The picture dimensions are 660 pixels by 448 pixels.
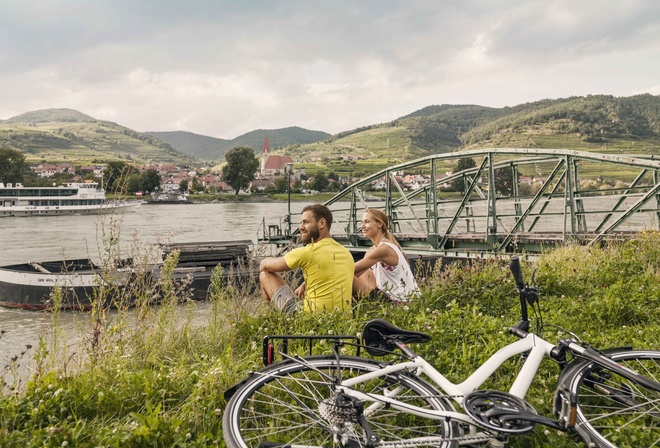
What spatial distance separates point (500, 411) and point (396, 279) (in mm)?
3349

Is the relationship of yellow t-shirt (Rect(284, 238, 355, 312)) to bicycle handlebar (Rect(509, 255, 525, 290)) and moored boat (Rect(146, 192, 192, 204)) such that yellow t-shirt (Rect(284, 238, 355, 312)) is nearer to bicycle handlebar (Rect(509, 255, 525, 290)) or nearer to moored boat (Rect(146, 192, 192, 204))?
bicycle handlebar (Rect(509, 255, 525, 290))

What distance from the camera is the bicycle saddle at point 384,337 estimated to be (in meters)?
2.22

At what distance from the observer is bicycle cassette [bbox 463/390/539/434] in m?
1.81

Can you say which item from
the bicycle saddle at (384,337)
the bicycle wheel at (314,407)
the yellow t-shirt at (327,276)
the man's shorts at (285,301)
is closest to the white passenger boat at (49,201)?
the man's shorts at (285,301)

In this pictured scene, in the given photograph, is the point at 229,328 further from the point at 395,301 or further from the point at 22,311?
the point at 22,311

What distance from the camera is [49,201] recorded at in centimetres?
5712

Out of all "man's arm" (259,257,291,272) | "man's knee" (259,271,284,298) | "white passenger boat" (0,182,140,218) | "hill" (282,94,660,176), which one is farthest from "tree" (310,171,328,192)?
"man's arm" (259,257,291,272)

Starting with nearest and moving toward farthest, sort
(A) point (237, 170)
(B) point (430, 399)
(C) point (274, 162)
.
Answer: (B) point (430, 399)
(A) point (237, 170)
(C) point (274, 162)

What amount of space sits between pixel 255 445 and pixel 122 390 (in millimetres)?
1281

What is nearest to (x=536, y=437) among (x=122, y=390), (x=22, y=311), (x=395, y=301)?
(x=122, y=390)

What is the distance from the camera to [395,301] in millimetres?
5004

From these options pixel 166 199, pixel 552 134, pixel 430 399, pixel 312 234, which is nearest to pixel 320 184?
pixel 166 199

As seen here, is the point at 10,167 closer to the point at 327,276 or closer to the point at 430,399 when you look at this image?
the point at 327,276

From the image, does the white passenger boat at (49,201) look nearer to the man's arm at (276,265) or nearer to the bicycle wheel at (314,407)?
the man's arm at (276,265)
